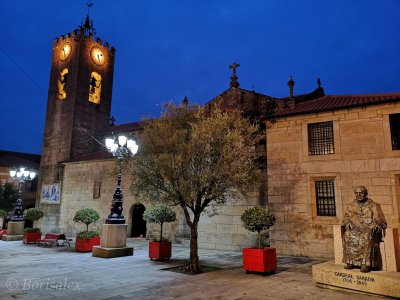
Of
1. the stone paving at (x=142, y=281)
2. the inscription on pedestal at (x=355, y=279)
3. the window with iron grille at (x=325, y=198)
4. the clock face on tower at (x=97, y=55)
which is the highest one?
the clock face on tower at (x=97, y=55)

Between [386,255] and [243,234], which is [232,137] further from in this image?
[243,234]

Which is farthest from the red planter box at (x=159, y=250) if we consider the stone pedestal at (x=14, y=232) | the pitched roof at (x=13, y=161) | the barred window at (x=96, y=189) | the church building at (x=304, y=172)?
the pitched roof at (x=13, y=161)

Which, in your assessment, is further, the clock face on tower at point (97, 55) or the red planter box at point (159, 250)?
the clock face on tower at point (97, 55)

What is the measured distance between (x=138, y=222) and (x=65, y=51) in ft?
56.5

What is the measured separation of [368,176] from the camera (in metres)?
12.5

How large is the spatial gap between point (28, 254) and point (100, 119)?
1645 centimetres

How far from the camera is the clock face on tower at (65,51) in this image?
90.8ft

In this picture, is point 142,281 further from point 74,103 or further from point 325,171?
point 74,103

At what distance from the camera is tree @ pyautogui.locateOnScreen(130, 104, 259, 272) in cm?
1000

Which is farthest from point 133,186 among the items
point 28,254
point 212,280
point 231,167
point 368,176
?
point 368,176

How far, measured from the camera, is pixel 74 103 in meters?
25.9

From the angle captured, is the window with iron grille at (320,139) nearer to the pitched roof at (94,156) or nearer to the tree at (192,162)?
the tree at (192,162)

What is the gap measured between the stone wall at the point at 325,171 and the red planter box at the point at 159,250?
504 centimetres

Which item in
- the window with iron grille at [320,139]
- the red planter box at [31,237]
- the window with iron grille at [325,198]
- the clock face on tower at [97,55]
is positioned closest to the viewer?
the window with iron grille at [325,198]
